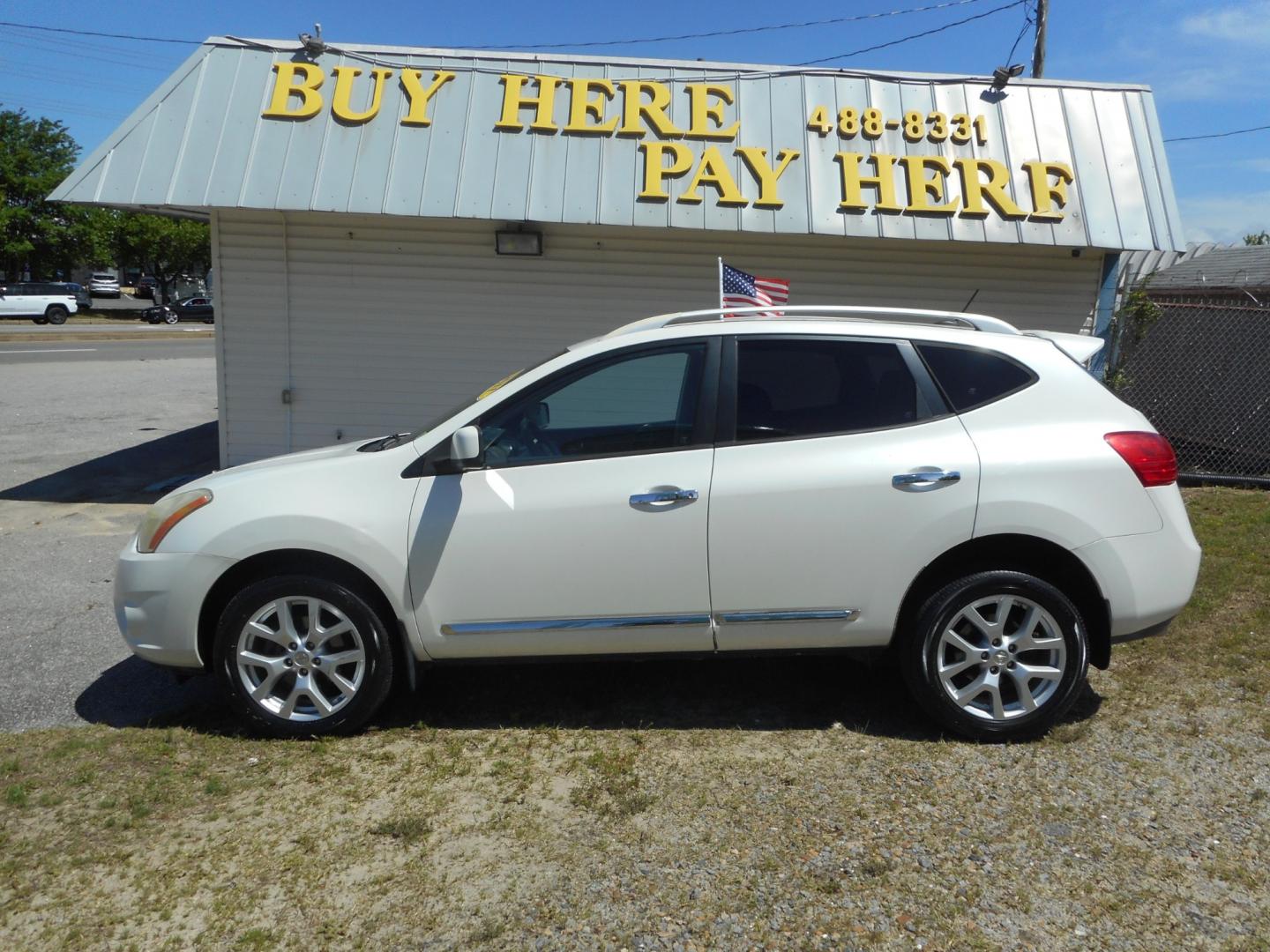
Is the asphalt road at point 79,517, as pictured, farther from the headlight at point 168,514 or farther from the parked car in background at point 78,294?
the parked car in background at point 78,294

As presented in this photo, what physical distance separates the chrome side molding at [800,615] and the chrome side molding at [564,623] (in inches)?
3.5

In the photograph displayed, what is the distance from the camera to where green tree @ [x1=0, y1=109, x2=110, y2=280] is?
151 ft

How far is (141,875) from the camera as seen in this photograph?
3.30 metres

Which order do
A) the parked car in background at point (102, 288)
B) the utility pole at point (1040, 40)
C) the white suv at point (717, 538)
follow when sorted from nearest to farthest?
the white suv at point (717, 538) → the utility pole at point (1040, 40) → the parked car in background at point (102, 288)

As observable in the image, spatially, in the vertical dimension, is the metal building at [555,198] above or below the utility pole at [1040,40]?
below

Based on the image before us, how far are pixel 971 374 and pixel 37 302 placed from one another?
4246 cm

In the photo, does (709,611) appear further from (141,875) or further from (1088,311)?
(1088,311)

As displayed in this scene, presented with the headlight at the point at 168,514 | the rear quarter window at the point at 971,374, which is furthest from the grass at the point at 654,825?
Result: the rear quarter window at the point at 971,374

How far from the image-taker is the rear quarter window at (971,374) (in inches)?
168

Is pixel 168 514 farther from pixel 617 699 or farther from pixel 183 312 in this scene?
pixel 183 312

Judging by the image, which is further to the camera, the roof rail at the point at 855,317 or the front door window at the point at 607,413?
the roof rail at the point at 855,317

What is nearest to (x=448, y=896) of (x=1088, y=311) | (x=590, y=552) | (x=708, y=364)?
(x=590, y=552)

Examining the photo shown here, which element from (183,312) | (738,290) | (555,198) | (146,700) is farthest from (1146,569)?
(183,312)

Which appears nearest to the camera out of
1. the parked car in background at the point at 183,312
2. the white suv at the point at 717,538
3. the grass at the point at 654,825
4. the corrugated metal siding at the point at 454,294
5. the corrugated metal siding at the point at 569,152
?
the grass at the point at 654,825
